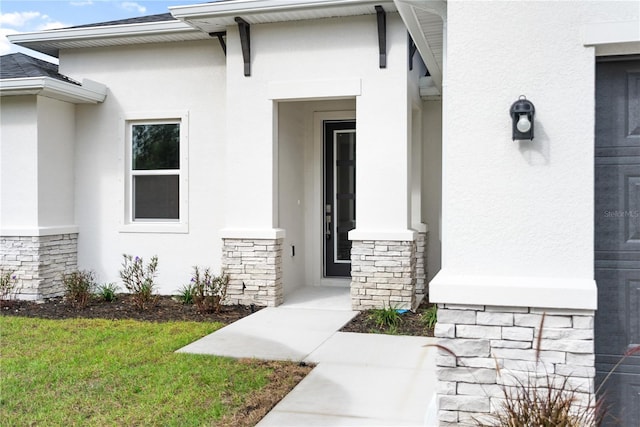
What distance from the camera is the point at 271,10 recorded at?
7.61 metres

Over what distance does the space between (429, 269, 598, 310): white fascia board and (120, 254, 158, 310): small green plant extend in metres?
5.72

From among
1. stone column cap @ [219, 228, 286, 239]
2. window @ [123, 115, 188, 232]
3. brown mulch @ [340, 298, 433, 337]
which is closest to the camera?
brown mulch @ [340, 298, 433, 337]

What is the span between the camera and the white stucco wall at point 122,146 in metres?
8.98

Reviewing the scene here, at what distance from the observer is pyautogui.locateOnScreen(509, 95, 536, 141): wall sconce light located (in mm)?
3217

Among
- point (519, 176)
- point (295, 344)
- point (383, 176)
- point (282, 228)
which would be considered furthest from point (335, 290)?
point (519, 176)

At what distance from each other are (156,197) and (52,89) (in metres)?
2.26

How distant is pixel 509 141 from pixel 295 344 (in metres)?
3.61

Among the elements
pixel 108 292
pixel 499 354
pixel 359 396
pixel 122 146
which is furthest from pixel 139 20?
pixel 499 354

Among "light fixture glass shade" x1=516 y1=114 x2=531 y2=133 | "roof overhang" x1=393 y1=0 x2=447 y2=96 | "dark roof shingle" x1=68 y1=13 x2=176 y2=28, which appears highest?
"dark roof shingle" x1=68 y1=13 x2=176 y2=28

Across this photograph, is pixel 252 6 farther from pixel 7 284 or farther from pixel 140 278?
pixel 7 284

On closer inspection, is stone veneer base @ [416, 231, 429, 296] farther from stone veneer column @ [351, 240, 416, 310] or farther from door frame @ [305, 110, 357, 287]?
door frame @ [305, 110, 357, 287]

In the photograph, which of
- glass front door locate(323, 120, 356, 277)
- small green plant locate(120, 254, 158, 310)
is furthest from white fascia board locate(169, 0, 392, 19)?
small green plant locate(120, 254, 158, 310)

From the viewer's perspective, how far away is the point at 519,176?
131 inches

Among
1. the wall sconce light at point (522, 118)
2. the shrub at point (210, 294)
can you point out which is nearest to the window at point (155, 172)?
the shrub at point (210, 294)
